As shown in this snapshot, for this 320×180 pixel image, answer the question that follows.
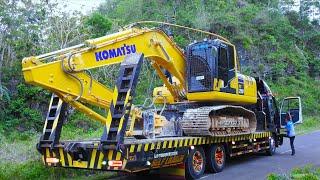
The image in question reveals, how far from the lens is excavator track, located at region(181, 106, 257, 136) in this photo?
11.1m

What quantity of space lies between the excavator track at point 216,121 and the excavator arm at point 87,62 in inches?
70.6

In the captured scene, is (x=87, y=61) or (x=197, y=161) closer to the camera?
(x=87, y=61)

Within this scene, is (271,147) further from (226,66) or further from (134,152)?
(134,152)

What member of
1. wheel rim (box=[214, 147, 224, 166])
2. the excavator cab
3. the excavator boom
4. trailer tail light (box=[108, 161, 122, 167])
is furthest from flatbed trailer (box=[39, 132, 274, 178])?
the excavator cab

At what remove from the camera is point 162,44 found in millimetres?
11414

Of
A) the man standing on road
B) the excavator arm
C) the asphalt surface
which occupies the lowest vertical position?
the asphalt surface

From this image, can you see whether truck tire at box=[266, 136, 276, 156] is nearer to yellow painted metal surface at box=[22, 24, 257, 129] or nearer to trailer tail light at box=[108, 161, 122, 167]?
yellow painted metal surface at box=[22, 24, 257, 129]

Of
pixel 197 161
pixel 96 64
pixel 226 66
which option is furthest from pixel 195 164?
pixel 96 64

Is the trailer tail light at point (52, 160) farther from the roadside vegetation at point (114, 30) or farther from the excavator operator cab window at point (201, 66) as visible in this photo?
the excavator operator cab window at point (201, 66)

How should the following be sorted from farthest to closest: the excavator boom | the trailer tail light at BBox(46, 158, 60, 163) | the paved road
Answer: the paved road
the trailer tail light at BBox(46, 158, 60, 163)
the excavator boom

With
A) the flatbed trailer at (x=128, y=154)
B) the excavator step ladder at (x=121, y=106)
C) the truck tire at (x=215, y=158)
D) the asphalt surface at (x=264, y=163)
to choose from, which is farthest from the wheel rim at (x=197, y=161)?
the excavator step ladder at (x=121, y=106)

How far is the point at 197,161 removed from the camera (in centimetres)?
1136

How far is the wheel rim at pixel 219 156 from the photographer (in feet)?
40.2

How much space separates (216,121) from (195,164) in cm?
138
